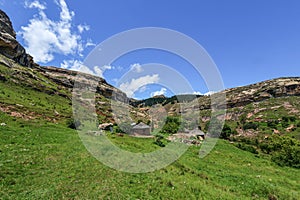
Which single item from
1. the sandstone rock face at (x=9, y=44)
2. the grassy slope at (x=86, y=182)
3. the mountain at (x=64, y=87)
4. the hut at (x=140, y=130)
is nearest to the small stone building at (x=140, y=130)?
the hut at (x=140, y=130)

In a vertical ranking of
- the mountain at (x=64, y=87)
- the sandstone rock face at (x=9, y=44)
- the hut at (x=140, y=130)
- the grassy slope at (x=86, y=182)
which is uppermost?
the sandstone rock face at (x=9, y=44)

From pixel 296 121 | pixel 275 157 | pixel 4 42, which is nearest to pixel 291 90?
pixel 296 121

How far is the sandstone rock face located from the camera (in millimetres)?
96938

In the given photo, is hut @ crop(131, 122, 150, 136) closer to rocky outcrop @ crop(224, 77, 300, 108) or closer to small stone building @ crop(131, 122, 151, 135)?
small stone building @ crop(131, 122, 151, 135)

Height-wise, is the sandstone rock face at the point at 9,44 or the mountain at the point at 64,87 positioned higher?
the sandstone rock face at the point at 9,44

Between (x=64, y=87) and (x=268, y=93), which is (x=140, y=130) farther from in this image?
(x=268, y=93)

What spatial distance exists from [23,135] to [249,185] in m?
24.1

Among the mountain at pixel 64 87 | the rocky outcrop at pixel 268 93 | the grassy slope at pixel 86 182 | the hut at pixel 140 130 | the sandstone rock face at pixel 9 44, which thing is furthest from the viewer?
the rocky outcrop at pixel 268 93

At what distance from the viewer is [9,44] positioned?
321 feet

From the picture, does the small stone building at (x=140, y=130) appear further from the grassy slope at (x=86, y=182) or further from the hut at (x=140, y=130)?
the grassy slope at (x=86, y=182)

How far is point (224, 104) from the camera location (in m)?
146

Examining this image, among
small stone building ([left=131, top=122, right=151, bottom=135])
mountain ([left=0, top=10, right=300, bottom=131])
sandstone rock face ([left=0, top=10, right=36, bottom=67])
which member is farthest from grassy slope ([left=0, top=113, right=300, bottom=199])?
sandstone rock face ([left=0, top=10, right=36, bottom=67])

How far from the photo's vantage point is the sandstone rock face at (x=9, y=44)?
9694cm

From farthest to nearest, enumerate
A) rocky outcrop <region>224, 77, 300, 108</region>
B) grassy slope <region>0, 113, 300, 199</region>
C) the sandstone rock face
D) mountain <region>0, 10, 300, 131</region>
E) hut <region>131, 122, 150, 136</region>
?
1. rocky outcrop <region>224, 77, 300, 108</region>
2. the sandstone rock face
3. mountain <region>0, 10, 300, 131</region>
4. hut <region>131, 122, 150, 136</region>
5. grassy slope <region>0, 113, 300, 199</region>
